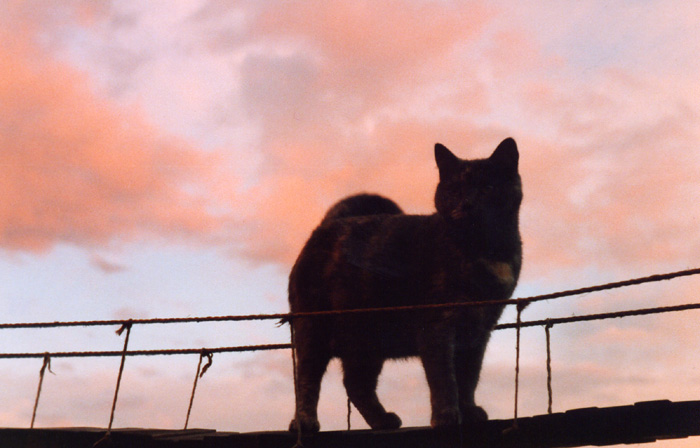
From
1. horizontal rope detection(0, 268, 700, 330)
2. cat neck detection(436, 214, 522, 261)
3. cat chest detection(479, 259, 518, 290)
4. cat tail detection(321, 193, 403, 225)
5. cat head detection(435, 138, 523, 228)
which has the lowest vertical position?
horizontal rope detection(0, 268, 700, 330)

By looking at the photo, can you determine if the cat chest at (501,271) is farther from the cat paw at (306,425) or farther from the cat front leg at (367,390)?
the cat paw at (306,425)

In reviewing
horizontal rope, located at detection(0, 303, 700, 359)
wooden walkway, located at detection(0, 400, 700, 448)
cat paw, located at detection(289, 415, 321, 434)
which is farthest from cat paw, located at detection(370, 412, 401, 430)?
horizontal rope, located at detection(0, 303, 700, 359)

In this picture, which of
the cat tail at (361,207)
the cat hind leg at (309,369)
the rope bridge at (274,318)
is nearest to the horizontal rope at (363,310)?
the rope bridge at (274,318)

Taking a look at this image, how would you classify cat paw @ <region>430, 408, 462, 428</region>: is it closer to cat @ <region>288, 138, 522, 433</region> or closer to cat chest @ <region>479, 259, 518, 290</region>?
cat @ <region>288, 138, 522, 433</region>

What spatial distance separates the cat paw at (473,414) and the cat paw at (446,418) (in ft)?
2.30

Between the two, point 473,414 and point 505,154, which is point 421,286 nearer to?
point 473,414

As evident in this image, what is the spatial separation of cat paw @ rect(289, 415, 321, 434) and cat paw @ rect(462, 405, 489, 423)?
4.94 ft

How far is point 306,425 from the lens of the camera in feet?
24.8

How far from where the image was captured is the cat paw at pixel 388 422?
27.2 feet

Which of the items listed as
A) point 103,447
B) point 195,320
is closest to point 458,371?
point 195,320

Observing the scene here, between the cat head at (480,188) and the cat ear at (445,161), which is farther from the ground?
the cat ear at (445,161)

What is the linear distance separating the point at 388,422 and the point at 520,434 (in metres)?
2.46

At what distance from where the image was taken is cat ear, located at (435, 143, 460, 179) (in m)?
7.77

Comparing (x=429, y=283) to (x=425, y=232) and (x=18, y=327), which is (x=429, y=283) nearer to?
(x=425, y=232)
